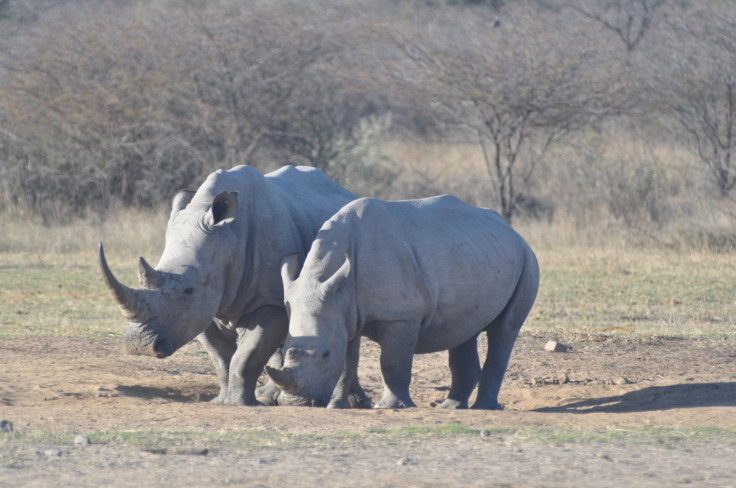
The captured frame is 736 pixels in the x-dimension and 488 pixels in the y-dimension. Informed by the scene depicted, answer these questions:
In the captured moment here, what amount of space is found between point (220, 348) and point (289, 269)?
1013mm

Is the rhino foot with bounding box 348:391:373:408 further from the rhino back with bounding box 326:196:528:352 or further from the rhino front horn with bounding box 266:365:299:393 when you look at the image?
the rhino front horn with bounding box 266:365:299:393

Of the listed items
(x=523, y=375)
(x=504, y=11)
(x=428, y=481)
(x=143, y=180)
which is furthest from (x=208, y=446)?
(x=504, y=11)

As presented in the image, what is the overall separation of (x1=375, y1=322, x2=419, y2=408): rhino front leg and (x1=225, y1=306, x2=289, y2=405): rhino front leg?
63 cm

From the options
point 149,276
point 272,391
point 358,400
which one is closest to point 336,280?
point 149,276

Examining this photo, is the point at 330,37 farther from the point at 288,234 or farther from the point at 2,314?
the point at 288,234

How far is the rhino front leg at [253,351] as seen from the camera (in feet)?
21.6

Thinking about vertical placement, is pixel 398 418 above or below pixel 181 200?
below

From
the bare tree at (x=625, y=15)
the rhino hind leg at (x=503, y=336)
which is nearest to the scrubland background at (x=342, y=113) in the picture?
the bare tree at (x=625, y=15)

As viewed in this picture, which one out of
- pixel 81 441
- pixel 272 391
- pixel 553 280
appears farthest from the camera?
pixel 553 280

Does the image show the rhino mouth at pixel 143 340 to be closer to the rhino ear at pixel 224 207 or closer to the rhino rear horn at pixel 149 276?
the rhino rear horn at pixel 149 276

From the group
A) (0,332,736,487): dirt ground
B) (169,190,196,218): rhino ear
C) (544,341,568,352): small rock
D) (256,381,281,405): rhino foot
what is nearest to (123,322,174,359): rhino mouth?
(0,332,736,487): dirt ground

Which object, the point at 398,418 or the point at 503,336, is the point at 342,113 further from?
the point at 398,418

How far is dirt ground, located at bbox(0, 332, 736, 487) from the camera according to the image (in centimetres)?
457

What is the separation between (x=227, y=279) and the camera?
6535 millimetres
